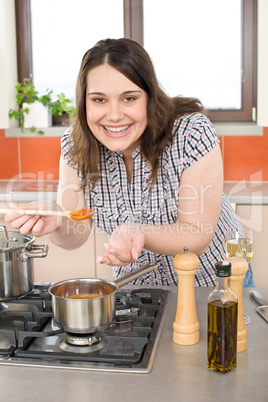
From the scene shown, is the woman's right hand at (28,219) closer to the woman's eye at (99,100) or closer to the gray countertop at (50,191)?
the woman's eye at (99,100)

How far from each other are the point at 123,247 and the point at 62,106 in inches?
86.4

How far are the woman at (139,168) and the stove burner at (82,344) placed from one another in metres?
0.28

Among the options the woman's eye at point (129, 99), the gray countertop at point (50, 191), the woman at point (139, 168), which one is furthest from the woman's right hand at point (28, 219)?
the gray countertop at point (50, 191)

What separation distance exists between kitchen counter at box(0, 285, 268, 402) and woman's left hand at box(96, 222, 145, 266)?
249 millimetres

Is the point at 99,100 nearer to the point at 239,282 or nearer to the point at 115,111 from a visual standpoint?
the point at 115,111

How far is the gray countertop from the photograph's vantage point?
8.87ft

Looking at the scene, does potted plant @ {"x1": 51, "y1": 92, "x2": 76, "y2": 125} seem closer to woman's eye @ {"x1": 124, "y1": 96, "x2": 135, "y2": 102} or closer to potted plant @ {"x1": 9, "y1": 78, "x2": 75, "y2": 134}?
potted plant @ {"x1": 9, "y1": 78, "x2": 75, "y2": 134}

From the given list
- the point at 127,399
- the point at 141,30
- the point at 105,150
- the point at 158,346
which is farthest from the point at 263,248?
the point at 127,399

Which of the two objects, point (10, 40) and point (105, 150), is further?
point (10, 40)

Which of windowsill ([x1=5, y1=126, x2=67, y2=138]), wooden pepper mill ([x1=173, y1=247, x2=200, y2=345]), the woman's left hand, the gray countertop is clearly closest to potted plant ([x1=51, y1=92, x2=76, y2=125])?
windowsill ([x1=5, y1=126, x2=67, y2=138])

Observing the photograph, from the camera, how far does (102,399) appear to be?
92 cm

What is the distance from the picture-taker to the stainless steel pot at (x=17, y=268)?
1.24 m

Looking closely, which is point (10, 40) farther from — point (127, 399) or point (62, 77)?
point (127, 399)

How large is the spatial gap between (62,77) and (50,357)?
2651 mm
